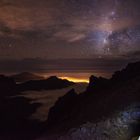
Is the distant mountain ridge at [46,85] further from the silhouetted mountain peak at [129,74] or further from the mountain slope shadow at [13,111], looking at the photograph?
the silhouetted mountain peak at [129,74]

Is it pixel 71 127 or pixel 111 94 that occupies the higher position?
pixel 111 94

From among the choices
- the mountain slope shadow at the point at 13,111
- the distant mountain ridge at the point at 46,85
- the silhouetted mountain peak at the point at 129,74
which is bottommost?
the mountain slope shadow at the point at 13,111

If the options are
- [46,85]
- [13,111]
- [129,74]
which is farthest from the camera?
[13,111]

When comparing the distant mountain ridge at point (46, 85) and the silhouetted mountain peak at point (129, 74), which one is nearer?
the silhouetted mountain peak at point (129, 74)

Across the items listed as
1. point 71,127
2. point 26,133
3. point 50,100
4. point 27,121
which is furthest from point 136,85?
point 27,121

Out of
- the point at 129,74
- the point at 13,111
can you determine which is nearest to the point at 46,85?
the point at 13,111

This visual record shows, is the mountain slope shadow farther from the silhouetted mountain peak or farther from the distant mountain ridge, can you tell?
the silhouetted mountain peak

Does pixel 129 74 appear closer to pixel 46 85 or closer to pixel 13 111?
pixel 46 85

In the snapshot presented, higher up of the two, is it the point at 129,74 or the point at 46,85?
the point at 129,74

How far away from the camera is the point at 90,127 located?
42.8ft

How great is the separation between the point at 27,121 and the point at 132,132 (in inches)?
2892

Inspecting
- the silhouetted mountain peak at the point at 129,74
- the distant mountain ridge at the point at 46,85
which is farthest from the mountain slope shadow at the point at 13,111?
the silhouetted mountain peak at the point at 129,74

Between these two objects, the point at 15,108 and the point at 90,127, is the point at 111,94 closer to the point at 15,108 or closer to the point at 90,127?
the point at 90,127

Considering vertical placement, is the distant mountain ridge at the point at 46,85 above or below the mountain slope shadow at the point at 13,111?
above
